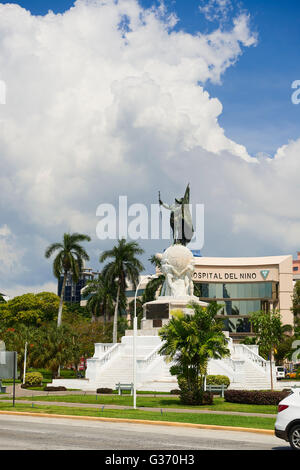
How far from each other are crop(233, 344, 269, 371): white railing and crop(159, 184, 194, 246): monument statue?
1630 cm

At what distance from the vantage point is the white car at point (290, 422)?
13.8 m

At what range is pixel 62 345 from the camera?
49094 millimetres

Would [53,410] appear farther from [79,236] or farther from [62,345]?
[79,236]

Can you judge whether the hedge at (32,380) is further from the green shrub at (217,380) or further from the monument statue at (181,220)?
the monument statue at (181,220)

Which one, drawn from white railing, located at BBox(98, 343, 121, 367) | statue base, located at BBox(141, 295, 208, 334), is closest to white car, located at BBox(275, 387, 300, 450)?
white railing, located at BBox(98, 343, 121, 367)

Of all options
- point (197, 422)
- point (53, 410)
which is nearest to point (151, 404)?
point (53, 410)

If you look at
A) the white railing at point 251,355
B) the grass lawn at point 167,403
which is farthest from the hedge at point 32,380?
the white railing at point 251,355

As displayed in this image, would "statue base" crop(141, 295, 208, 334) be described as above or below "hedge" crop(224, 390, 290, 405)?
above

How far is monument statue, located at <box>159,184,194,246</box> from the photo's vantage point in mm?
59500

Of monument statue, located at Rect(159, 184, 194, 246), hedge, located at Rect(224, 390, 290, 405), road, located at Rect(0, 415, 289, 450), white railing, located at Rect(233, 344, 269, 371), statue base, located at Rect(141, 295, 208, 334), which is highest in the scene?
monument statue, located at Rect(159, 184, 194, 246)

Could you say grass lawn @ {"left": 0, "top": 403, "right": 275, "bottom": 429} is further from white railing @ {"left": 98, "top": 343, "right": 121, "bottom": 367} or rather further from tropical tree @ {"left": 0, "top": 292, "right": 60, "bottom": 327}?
tropical tree @ {"left": 0, "top": 292, "right": 60, "bottom": 327}

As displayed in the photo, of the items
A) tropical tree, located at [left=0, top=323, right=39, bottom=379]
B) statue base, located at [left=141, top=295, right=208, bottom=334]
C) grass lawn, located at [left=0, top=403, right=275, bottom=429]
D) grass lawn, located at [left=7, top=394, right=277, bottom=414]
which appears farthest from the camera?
statue base, located at [left=141, top=295, right=208, bottom=334]

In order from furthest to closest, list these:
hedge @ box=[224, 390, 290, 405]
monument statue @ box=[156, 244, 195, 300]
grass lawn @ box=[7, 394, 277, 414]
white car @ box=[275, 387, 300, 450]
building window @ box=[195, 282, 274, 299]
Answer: building window @ box=[195, 282, 274, 299]
monument statue @ box=[156, 244, 195, 300]
hedge @ box=[224, 390, 290, 405]
grass lawn @ box=[7, 394, 277, 414]
white car @ box=[275, 387, 300, 450]

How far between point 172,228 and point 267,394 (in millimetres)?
33211
